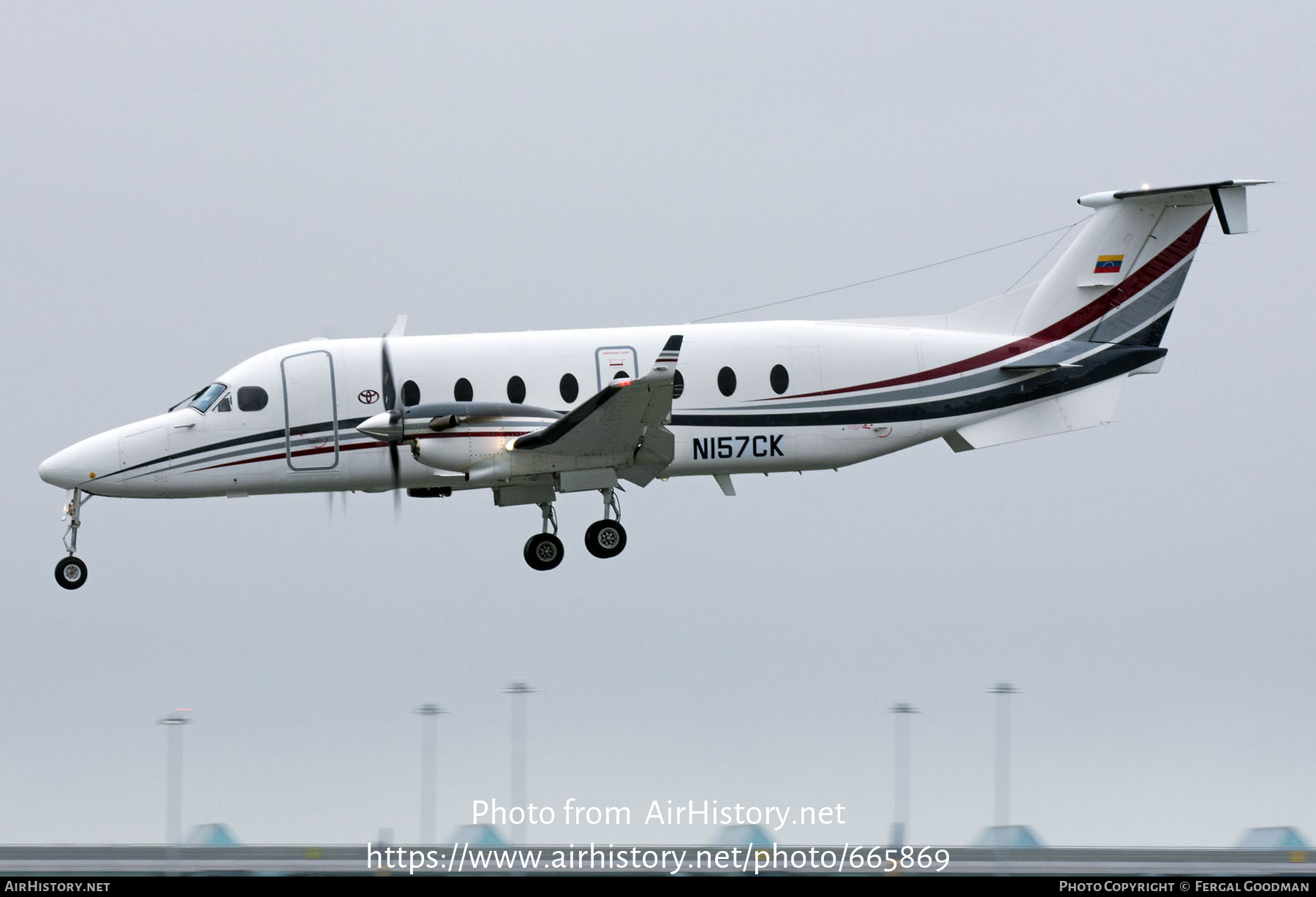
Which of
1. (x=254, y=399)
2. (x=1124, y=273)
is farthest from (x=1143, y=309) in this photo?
(x=254, y=399)

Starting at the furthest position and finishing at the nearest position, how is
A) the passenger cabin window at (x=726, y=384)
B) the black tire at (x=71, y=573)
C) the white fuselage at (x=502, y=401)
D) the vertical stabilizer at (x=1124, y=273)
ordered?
the vertical stabilizer at (x=1124, y=273), the black tire at (x=71, y=573), the passenger cabin window at (x=726, y=384), the white fuselage at (x=502, y=401)

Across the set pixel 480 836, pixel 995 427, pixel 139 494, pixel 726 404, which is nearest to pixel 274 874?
pixel 480 836

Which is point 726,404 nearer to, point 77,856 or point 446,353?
point 446,353

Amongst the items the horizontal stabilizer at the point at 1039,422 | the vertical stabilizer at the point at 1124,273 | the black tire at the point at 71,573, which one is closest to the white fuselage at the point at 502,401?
the horizontal stabilizer at the point at 1039,422

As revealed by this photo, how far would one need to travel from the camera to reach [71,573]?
3203cm

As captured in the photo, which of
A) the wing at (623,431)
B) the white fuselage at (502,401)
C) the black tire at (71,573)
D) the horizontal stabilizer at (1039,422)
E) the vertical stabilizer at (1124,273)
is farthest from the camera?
the vertical stabilizer at (1124,273)

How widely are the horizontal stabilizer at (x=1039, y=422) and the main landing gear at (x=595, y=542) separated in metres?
5.73

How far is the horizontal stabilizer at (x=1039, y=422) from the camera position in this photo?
107ft

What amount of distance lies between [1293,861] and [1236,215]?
34.3ft

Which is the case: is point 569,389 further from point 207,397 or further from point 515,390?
point 207,397

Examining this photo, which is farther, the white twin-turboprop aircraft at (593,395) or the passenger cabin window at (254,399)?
the passenger cabin window at (254,399)

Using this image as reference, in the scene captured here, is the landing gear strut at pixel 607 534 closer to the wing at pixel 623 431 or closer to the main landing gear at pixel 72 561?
the wing at pixel 623 431

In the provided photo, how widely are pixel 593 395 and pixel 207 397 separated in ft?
21.0

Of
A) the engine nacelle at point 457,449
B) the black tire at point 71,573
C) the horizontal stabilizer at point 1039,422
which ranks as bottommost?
the black tire at point 71,573
